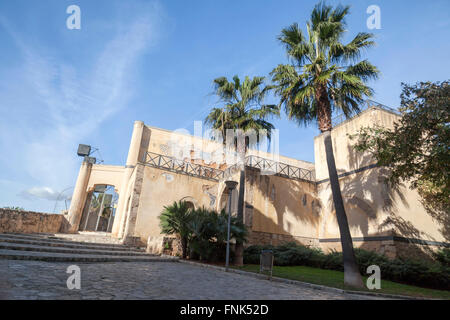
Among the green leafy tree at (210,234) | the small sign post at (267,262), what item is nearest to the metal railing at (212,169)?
the green leafy tree at (210,234)

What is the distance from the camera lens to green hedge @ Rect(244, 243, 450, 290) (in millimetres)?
9664

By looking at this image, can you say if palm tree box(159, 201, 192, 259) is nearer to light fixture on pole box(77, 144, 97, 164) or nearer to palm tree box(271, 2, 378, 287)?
palm tree box(271, 2, 378, 287)

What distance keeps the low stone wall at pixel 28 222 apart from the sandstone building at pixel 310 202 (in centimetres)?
184

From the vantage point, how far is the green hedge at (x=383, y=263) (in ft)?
31.7

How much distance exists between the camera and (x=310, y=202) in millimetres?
17281

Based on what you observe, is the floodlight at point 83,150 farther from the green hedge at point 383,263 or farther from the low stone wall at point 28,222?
the green hedge at point 383,263

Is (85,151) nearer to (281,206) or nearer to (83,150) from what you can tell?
(83,150)

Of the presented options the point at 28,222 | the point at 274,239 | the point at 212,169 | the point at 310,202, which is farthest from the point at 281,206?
the point at 28,222

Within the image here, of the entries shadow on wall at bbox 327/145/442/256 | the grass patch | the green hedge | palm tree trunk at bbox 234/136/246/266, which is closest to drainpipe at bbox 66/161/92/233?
the green hedge

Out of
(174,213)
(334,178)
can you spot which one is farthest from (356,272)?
A: (174,213)

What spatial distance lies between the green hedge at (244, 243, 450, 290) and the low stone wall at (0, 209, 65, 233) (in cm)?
1375

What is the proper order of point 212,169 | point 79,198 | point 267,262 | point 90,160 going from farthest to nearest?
point 90,160, point 79,198, point 212,169, point 267,262

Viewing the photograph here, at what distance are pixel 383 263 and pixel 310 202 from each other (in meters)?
6.99

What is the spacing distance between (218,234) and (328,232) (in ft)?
27.6
